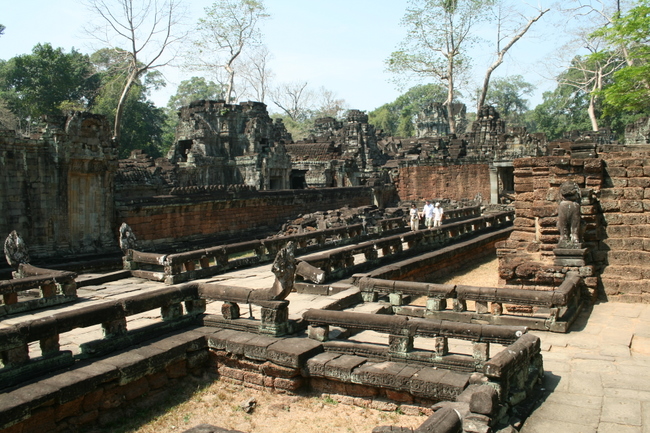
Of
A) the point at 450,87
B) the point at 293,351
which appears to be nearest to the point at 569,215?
the point at 293,351

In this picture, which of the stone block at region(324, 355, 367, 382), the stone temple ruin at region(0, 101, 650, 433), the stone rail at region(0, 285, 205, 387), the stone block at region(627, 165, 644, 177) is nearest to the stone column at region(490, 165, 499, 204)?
the stone temple ruin at region(0, 101, 650, 433)

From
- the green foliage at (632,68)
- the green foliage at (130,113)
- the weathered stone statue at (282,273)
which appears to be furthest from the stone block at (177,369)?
the green foliage at (130,113)

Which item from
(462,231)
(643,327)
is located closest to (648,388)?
(643,327)

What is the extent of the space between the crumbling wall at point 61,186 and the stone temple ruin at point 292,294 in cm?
4

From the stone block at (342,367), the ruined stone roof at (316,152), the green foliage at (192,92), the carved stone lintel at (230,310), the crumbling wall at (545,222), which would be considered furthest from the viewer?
the green foliage at (192,92)

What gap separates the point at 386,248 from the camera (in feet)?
43.8

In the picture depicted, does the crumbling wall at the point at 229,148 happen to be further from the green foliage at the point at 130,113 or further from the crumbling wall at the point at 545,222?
the crumbling wall at the point at 545,222

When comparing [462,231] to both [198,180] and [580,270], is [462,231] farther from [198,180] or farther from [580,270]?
[198,180]

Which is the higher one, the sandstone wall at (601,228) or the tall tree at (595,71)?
the tall tree at (595,71)

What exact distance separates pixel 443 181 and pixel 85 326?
2717cm

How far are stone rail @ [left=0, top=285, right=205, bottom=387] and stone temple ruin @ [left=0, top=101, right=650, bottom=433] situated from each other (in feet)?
0.06

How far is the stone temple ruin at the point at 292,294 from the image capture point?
545 centimetres

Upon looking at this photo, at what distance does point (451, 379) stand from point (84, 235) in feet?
43.2

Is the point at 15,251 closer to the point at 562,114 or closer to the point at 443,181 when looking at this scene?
the point at 443,181
